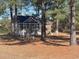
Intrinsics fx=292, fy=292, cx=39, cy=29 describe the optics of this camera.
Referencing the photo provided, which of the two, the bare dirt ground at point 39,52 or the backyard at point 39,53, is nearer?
the backyard at point 39,53

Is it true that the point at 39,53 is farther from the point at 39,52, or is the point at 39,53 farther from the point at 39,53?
the point at 39,52

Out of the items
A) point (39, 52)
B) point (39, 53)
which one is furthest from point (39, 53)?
point (39, 52)

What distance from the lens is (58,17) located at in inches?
1515

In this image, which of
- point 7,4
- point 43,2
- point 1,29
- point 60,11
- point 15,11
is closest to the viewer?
point 7,4

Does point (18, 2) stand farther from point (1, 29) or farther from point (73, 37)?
point (1, 29)

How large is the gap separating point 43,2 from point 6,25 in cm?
2019

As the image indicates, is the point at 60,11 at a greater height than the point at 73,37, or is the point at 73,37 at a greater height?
the point at 60,11

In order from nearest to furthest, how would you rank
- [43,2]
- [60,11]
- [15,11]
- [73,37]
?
[73,37], [43,2], [60,11], [15,11]

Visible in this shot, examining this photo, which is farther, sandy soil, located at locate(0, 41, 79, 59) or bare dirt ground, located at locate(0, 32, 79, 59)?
bare dirt ground, located at locate(0, 32, 79, 59)

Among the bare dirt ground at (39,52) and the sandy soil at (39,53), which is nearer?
the sandy soil at (39,53)

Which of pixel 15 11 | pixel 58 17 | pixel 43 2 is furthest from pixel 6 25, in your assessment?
pixel 43 2

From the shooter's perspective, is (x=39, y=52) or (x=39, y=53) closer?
(x=39, y=53)

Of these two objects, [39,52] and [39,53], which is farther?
[39,52]

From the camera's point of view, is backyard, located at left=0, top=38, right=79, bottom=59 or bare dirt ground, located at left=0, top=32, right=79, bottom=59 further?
bare dirt ground, located at left=0, top=32, right=79, bottom=59
